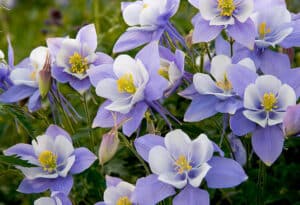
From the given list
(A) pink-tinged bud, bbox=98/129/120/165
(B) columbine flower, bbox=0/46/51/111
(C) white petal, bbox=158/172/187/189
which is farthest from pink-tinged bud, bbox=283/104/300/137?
(B) columbine flower, bbox=0/46/51/111

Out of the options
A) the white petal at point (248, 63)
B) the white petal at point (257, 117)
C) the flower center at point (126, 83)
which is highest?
the white petal at point (248, 63)

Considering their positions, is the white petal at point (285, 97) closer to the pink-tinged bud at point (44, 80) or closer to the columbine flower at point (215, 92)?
the columbine flower at point (215, 92)

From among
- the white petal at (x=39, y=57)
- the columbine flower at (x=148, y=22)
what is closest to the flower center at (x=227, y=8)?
the columbine flower at (x=148, y=22)

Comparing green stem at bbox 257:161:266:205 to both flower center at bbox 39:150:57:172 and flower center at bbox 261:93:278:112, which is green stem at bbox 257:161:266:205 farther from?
flower center at bbox 39:150:57:172

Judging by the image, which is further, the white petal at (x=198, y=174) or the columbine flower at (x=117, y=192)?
the columbine flower at (x=117, y=192)

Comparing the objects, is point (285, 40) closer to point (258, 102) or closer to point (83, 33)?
point (258, 102)

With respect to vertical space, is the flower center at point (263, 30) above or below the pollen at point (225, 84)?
above

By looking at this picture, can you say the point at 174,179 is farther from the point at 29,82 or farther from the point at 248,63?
the point at 29,82
